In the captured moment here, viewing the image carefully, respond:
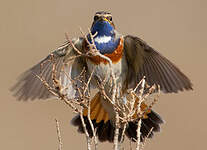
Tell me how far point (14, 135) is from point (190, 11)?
501 centimetres

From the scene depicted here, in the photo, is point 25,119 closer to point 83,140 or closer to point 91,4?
point 83,140

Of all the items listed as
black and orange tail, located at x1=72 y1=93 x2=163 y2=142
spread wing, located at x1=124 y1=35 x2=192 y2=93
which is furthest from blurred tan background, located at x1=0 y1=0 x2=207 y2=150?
spread wing, located at x1=124 y1=35 x2=192 y2=93

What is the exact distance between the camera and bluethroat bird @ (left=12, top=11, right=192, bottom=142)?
625cm

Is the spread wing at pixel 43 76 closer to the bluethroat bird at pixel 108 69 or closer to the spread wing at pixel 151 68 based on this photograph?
the bluethroat bird at pixel 108 69

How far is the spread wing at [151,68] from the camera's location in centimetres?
616

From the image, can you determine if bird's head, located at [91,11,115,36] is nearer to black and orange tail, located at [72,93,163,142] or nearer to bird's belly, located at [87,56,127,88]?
bird's belly, located at [87,56,127,88]

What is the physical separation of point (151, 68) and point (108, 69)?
47 centimetres

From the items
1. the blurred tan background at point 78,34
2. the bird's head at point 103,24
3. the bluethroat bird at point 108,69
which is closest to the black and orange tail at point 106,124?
the bluethroat bird at point 108,69

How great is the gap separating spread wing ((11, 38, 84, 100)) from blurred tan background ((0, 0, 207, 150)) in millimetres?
2274

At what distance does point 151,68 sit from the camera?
6.45 m

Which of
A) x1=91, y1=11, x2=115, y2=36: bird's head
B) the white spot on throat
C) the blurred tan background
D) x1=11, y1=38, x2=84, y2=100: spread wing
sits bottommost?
the blurred tan background

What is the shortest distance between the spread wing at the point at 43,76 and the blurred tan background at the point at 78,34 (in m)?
2.27

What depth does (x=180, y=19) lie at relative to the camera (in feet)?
41.5

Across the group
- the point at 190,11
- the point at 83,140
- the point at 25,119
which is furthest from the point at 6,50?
the point at 190,11
